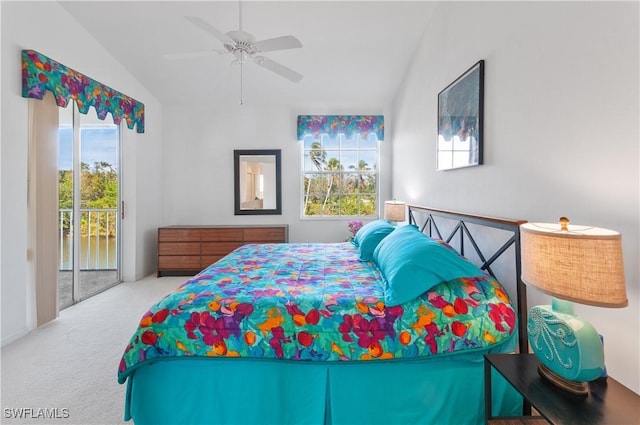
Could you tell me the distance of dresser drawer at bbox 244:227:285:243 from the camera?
4.29 metres

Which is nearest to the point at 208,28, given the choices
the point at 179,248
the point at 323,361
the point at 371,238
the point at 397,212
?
the point at 371,238

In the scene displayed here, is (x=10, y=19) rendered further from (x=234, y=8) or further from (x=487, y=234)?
(x=487, y=234)

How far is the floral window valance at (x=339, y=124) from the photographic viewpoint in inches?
183

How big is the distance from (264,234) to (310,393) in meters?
3.03

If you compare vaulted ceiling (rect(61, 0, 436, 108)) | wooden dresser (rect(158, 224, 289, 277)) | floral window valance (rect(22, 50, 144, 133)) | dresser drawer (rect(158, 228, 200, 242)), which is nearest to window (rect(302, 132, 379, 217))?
vaulted ceiling (rect(61, 0, 436, 108))

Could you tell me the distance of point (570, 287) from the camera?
0.90 m

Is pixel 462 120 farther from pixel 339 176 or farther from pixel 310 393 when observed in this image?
pixel 339 176

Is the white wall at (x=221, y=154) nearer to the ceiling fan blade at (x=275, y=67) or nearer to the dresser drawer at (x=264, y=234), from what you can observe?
the dresser drawer at (x=264, y=234)

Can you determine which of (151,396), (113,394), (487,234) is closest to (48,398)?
(113,394)

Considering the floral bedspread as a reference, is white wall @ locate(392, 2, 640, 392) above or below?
above

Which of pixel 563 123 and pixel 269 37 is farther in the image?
pixel 269 37

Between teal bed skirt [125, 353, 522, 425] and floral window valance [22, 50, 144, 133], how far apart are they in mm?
2684

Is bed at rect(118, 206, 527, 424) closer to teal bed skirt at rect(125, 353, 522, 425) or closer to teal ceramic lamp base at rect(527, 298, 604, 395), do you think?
teal bed skirt at rect(125, 353, 522, 425)

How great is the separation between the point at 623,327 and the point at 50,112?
4.17 metres
